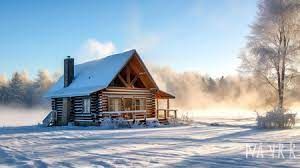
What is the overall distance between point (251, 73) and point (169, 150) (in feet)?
69.5

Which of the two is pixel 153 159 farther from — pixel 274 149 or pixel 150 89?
pixel 150 89

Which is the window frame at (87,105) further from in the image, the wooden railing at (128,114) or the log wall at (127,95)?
the wooden railing at (128,114)

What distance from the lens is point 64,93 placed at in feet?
115

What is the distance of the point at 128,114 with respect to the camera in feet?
110

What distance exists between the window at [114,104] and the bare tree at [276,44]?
38.5 feet

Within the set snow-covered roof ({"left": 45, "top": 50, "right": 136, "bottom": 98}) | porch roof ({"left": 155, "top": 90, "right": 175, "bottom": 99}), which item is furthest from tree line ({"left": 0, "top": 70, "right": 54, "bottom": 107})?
porch roof ({"left": 155, "top": 90, "right": 175, "bottom": 99})

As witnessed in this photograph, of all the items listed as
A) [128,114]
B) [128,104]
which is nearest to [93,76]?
[128,104]

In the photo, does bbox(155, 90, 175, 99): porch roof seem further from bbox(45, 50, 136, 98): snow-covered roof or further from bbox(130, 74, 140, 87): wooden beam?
bbox(45, 50, 136, 98): snow-covered roof

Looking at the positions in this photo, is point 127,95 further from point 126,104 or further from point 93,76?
point 93,76

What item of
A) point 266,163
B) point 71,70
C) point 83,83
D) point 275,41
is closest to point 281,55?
point 275,41

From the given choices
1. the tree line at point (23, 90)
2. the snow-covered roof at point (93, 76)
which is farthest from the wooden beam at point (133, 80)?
the tree line at point (23, 90)

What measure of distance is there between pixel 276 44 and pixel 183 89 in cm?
6268

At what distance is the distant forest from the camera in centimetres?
7781

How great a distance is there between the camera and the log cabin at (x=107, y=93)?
105 feet
